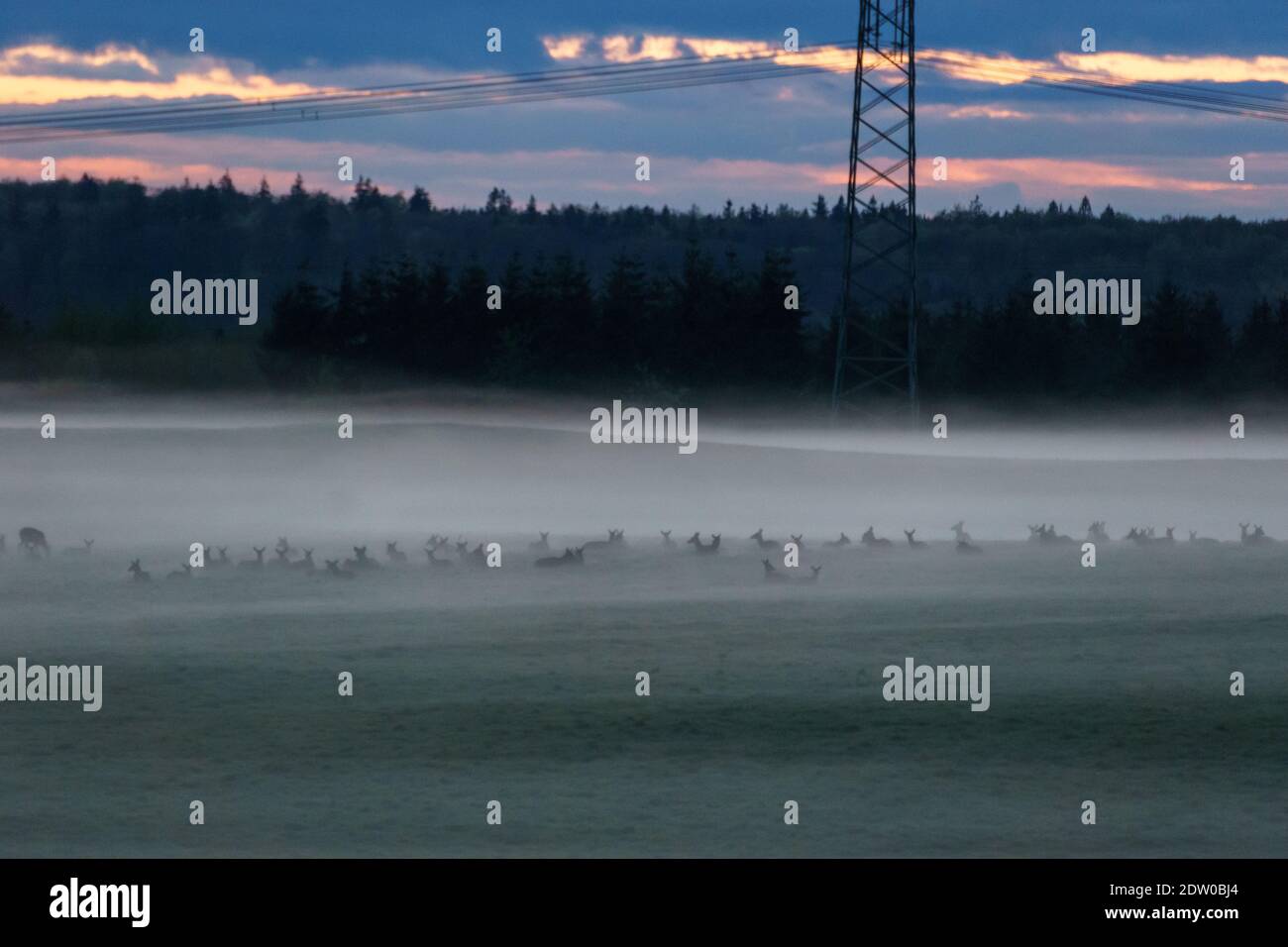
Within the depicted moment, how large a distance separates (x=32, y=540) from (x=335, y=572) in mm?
6733

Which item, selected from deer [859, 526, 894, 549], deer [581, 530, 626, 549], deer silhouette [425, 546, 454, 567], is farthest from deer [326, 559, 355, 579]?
deer [859, 526, 894, 549]

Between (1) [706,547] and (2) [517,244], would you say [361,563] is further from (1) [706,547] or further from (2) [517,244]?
(2) [517,244]

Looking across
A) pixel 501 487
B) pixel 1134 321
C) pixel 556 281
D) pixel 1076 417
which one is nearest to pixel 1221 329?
pixel 1134 321

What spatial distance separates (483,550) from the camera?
31359mm

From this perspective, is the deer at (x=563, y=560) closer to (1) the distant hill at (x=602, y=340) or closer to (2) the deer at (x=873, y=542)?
(2) the deer at (x=873, y=542)

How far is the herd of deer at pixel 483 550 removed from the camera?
29.6 meters

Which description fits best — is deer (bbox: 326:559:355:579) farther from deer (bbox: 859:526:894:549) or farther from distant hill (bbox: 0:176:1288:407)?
distant hill (bbox: 0:176:1288:407)

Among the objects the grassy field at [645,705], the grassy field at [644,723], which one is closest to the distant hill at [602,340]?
the grassy field at [645,705]

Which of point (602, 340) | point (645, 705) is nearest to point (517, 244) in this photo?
point (602, 340)

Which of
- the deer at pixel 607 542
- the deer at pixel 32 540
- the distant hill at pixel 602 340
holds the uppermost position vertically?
the distant hill at pixel 602 340

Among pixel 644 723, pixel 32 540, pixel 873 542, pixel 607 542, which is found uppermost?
pixel 32 540

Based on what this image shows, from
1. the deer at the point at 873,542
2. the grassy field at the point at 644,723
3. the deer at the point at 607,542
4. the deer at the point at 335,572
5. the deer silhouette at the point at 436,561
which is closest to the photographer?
the grassy field at the point at 644,723

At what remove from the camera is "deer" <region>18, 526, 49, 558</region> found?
31.6 m
